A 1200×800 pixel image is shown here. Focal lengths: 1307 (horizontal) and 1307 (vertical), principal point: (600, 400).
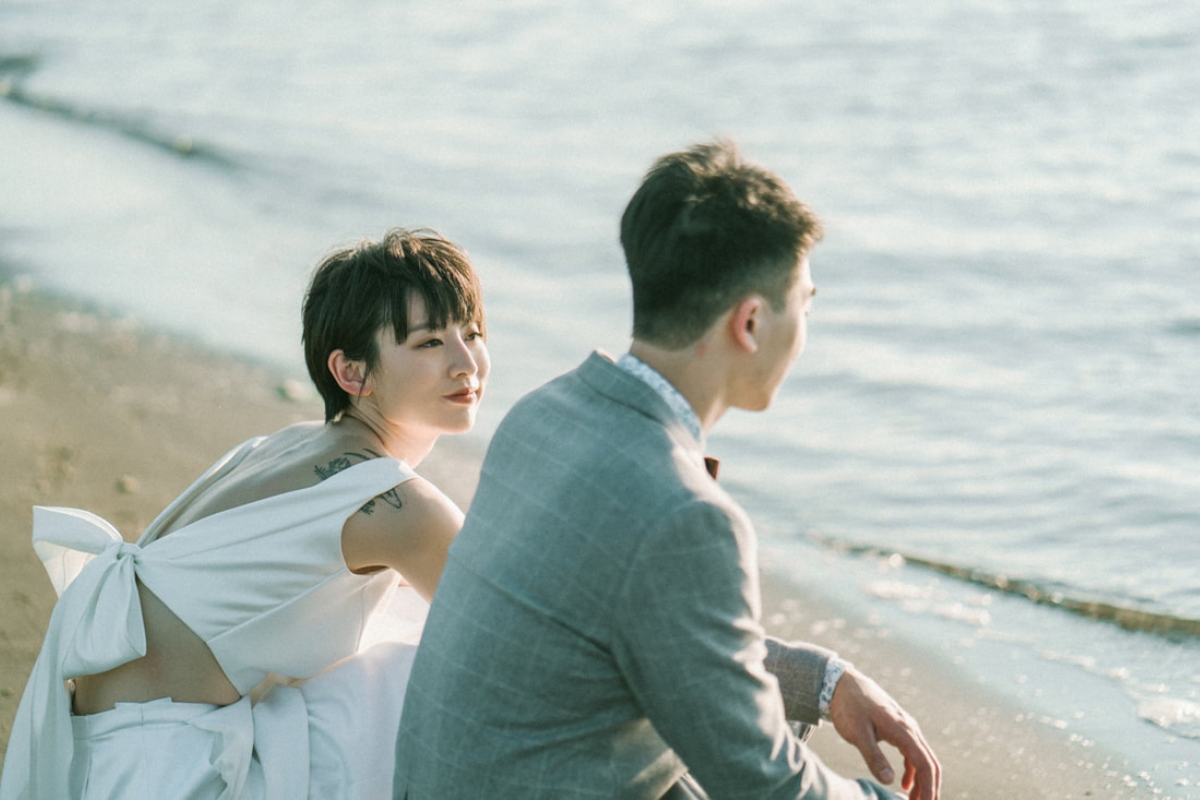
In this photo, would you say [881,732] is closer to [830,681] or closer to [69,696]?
[830,681]

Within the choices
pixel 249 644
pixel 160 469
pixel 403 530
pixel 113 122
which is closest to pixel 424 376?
pixel 403 530

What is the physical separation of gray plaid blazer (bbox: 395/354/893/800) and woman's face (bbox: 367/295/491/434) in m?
0.73

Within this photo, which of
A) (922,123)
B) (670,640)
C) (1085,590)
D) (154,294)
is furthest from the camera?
(922,123)

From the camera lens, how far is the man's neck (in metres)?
2.00

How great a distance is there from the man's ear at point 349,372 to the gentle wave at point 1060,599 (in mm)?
2367

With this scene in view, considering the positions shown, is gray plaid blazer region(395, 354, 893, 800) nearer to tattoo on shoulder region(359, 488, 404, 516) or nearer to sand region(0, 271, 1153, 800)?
tattoo on shoulder region(359, 488, 404, 516)

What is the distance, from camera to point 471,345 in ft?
9.29

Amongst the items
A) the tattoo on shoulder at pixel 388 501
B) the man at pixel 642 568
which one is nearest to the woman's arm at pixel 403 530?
the tattoo on shoulder at pixel 388 501

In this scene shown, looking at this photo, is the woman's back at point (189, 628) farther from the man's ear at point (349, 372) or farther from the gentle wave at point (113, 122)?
the gentle wave at point (113, 122)

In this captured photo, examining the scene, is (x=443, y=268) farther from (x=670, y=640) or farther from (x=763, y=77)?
(x=763, y=77)

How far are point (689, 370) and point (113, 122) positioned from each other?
34.1 feet

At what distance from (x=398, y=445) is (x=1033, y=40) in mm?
11855

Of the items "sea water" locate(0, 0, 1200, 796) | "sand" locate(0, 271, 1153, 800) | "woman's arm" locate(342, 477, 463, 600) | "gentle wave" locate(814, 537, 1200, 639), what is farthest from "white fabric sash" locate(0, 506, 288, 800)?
"gentle wave" locate(814, 537, 1200, 639)

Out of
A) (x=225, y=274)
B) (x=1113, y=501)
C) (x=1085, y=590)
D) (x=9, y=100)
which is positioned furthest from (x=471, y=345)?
(x=9, y=100)
